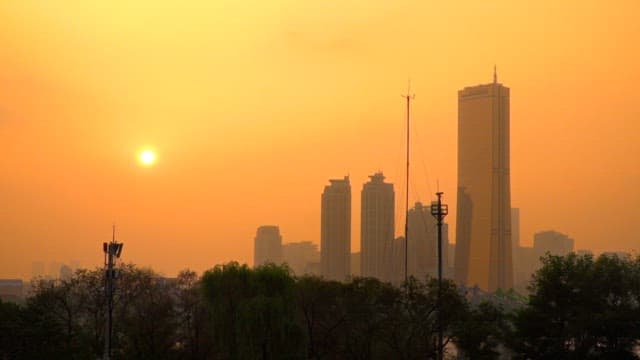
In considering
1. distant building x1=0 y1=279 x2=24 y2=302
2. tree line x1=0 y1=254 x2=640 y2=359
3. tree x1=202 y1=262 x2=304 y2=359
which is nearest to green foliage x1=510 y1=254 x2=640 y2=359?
tree line x1=0 y1=254 x2=640 y2=359

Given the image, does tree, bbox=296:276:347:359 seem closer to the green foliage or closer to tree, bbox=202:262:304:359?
tree, bbox=202:262:304:359

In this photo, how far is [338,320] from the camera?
5394 centimetres

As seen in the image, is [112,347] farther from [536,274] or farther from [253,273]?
[536,274]

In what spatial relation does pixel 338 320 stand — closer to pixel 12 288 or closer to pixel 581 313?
pixel 581 313

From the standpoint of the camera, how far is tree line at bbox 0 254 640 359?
47.1m

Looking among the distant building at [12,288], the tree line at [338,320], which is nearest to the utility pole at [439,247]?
the tree line at [338,320]

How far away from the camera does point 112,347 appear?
52.2 metres

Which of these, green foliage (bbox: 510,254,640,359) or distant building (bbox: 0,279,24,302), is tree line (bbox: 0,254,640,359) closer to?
green foliage (bbox: 510,254,640,359)

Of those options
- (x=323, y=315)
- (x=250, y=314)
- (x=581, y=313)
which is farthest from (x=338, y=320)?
(x=581, y=313)

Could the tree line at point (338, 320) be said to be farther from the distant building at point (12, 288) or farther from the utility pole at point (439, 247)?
the distant building at point (12, 288)

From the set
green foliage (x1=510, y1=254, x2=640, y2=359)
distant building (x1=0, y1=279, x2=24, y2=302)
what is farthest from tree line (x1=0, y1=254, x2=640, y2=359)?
distant building (x1=0, y1=279, x2=24, y2=302)

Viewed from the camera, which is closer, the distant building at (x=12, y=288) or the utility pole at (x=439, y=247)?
the utility pole at (x=439, y=247)

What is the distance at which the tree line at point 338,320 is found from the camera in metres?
47.1

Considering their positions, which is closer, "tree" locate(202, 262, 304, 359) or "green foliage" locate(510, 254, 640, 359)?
"green foliage" locate(510, 254, 640, 359)
